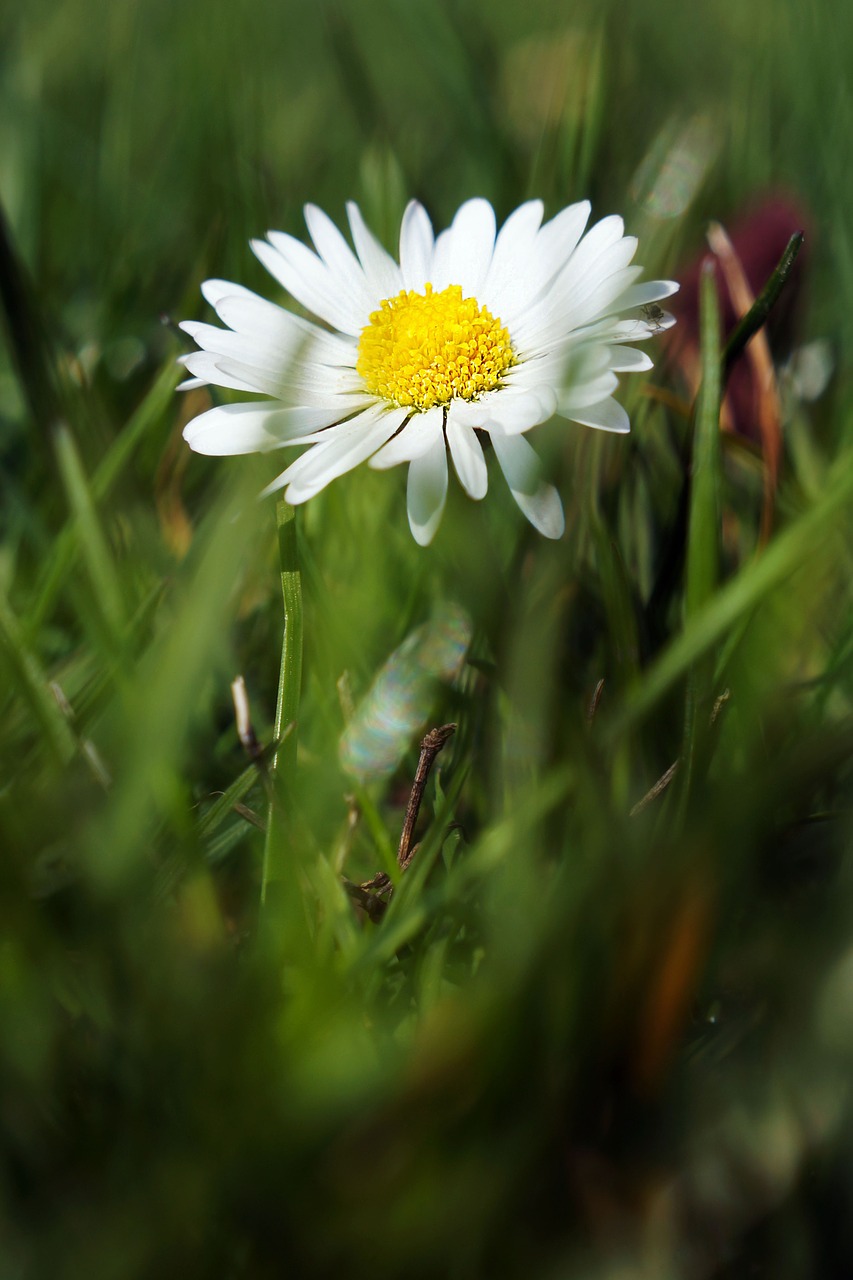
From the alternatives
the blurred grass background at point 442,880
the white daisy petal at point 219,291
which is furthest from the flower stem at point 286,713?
the white daisy petal at point 219,291

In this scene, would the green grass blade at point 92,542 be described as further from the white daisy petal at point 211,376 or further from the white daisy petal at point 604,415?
the white daisy petal at point 604,415

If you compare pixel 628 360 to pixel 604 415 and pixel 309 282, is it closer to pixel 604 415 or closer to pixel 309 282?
pixel 604 415

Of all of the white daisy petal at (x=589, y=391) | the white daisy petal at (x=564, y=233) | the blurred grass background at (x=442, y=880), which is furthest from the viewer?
the white daisy petal at (x=564, y=233)

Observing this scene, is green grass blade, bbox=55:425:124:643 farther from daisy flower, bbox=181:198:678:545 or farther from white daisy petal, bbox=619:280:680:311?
white daisy petal, bbox=619:280:680:311

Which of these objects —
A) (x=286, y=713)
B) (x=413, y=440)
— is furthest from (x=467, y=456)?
(x=286, y=713)

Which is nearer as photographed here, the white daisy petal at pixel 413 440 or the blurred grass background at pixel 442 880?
the blurred grass background at pixel 442 880

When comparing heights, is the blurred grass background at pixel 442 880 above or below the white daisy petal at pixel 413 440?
below

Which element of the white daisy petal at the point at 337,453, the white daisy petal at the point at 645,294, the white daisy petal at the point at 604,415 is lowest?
the white daisy petal at the point at 604,415

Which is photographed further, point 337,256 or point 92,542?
point 337,256
